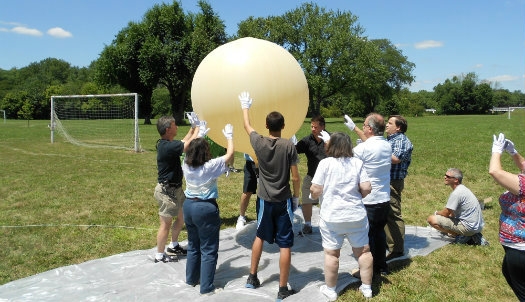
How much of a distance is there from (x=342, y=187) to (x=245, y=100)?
1.30m

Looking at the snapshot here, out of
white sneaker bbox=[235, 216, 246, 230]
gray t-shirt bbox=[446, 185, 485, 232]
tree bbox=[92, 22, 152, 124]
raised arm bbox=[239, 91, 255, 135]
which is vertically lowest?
white sneaker bbox=[235, 216, 246, 230]

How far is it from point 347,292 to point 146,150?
1372cm

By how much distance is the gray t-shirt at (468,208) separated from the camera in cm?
511

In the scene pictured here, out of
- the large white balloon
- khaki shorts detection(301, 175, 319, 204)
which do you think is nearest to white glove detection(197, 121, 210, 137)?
the large white balloon

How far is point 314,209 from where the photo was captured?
266 inches

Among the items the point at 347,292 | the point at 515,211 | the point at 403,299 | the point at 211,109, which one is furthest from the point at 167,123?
the point at 515,211

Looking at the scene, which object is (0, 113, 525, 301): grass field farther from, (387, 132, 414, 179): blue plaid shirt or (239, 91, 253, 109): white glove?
(387, 132, 414, 179): blue plaid shirt

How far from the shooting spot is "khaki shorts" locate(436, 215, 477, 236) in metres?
5.19

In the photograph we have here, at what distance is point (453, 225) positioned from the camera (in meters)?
5.27

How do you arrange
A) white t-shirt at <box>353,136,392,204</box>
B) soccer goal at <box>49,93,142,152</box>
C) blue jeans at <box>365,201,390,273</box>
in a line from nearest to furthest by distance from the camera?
white t-shirt at <box>353,136,392,204</box> < blue jeans at <box>365,201,390,273</box> < soccer goal at <box>49,93,142,152</box>

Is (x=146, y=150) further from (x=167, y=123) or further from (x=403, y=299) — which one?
(x=403, y=299)

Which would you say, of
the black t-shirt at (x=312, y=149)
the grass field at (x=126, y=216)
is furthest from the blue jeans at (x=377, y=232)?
the black t-shirt at (x=312, y=149)

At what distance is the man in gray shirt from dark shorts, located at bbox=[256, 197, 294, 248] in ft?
8.30

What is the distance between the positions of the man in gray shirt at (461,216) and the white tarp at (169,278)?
1.18 ft
